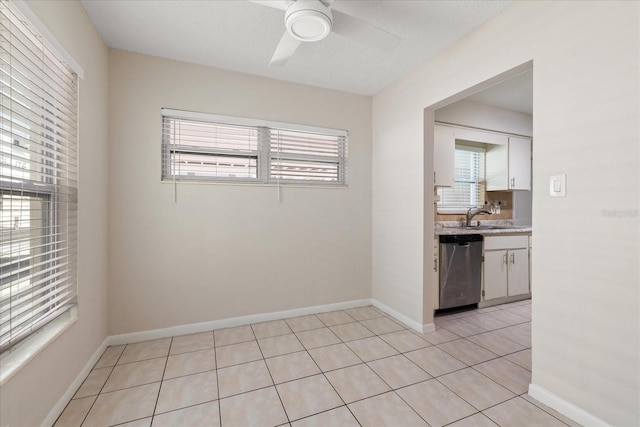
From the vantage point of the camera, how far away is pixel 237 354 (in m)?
2.23

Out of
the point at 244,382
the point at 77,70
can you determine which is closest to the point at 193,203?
the point at 77,70

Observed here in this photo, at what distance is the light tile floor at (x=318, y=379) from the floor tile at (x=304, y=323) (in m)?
0.02

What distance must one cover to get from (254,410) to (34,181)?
5.45 feet

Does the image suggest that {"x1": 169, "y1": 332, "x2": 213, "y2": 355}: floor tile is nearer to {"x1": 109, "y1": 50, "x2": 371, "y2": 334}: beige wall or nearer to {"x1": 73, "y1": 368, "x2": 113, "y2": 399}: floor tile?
{"x1": 109, "y1": 50, "x2": 371, "y2": 334}: beige wall

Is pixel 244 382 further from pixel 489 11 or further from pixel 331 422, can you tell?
pixel 489 11

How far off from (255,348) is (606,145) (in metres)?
2.59

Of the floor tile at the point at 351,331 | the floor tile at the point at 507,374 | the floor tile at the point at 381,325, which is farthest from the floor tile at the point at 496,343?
the floor tile at the point at 351,331

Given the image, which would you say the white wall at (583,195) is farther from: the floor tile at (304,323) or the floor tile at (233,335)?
the floor tile at (233,335)

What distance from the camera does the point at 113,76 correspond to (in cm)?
234

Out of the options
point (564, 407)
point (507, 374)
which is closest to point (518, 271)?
point (507, 374)

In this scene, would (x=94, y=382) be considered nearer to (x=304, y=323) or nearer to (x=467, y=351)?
(x=304, y=323)

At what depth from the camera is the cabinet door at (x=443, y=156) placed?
3.29 metres

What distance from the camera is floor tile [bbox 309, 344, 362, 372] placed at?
207 cm

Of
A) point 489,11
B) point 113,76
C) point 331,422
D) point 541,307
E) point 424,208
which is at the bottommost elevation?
point 331,422
